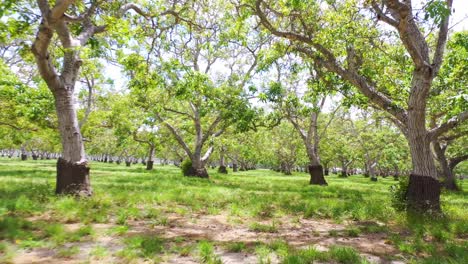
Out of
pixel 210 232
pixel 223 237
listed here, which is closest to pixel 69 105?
pixel 210 232

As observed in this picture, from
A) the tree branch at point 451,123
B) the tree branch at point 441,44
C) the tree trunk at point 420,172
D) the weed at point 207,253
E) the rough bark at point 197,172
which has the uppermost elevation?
the tree branch at point 441,44

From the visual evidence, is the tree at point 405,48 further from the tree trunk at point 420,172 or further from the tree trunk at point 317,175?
the tree trunk at point 317,175

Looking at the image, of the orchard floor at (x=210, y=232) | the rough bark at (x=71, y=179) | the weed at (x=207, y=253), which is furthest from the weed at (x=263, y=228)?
the rough bark at (x=71, y=179)

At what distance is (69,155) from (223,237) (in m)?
6.58

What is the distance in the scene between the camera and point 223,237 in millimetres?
6883

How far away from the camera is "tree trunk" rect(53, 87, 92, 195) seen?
10047 millimetres

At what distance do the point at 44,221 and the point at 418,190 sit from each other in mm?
11126

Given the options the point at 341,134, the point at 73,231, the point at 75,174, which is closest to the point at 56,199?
the point at 75,174

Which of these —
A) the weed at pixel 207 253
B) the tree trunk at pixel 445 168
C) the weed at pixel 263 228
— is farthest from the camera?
the tree trunk at pixel 445 168

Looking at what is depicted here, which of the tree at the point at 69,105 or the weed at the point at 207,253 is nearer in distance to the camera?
the weed at the point at 207,253

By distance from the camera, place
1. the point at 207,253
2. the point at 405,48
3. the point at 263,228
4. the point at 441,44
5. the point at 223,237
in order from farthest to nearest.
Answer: the point at 405,48 → the point at 441,44 → the point at 263,228 → the point at 223,237 → the point at 207,253

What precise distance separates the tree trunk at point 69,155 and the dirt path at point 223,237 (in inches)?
134

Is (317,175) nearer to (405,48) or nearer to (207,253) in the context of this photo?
(405,48)

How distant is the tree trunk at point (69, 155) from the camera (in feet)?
33.0
